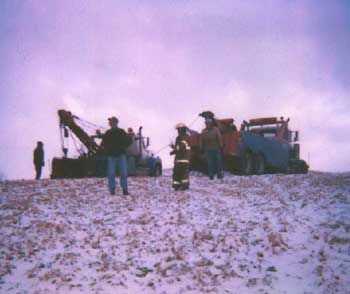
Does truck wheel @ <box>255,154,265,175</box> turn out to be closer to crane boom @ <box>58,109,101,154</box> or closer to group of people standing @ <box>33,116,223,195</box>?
crane boom @ <box>58,109,101,154</box>

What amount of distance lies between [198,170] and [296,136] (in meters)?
5.96

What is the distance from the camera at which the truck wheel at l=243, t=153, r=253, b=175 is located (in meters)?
22.5

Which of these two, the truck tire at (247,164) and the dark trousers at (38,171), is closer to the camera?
the truck tire at (247,164)

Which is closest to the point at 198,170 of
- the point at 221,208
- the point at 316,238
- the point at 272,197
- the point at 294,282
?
the point at 272,197

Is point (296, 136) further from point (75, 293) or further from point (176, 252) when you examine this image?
point (75, 293)

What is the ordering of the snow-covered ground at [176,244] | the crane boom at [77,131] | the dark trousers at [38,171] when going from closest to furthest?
the snow-covered ground at [176,244], the dark trousers at [38,171], the crane boom at [77,131]

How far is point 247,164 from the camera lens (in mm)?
22656

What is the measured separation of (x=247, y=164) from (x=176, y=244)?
47.7ft

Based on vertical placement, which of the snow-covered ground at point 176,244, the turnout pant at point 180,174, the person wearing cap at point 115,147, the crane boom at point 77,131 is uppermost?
the crane boom at point 77,131

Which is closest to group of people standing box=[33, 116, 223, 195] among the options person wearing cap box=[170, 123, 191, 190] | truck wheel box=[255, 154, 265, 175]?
person wearing cap box=[170, 123, 191, 190]

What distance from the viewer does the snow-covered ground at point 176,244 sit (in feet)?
23.2

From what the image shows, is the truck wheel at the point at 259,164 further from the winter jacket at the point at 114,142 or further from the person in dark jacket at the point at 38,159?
the winter jacket at the point at 114,142

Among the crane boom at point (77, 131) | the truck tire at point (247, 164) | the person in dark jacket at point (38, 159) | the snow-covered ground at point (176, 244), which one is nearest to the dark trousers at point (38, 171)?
the person in dark jacket at point (38, 159)

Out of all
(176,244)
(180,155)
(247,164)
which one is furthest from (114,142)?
(247,164)
